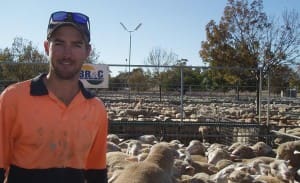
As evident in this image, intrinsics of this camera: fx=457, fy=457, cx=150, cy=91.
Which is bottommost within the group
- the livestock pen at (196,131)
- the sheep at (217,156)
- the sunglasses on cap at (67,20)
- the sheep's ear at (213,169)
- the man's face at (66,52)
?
the sheep's ear at (213,169)

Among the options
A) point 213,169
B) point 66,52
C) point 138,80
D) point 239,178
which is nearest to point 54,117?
point 66,52

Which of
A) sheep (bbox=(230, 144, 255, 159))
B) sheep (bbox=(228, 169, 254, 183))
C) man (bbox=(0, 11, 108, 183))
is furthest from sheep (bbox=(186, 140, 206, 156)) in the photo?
man (bbox=(0, 11, 108, 183))

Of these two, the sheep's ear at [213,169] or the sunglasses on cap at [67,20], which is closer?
the sunglasses on cap at [67,20]

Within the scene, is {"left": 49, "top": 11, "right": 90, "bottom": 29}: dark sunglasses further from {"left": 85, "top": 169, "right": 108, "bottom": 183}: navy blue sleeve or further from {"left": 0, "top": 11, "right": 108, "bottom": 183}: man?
{"left": 85, "top": 169, "right": 108, "bottom": 183}: navy blue sleeve

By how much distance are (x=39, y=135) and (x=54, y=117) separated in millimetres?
123

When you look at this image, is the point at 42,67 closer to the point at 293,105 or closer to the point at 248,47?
the point at 293,105

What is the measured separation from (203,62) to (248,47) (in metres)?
3.97

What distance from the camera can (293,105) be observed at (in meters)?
23.2

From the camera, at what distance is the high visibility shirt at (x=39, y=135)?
2418 millimetres

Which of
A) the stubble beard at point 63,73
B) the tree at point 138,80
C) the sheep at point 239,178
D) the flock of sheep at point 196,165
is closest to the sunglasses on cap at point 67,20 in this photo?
the stubble beard at point 63,73

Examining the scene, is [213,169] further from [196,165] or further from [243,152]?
[243,152]

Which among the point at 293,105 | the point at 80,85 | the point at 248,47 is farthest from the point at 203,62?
the point at 80,85

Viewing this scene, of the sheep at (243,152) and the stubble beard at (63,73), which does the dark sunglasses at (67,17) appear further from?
the sheep at (243,152)

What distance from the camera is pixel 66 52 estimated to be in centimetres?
256
